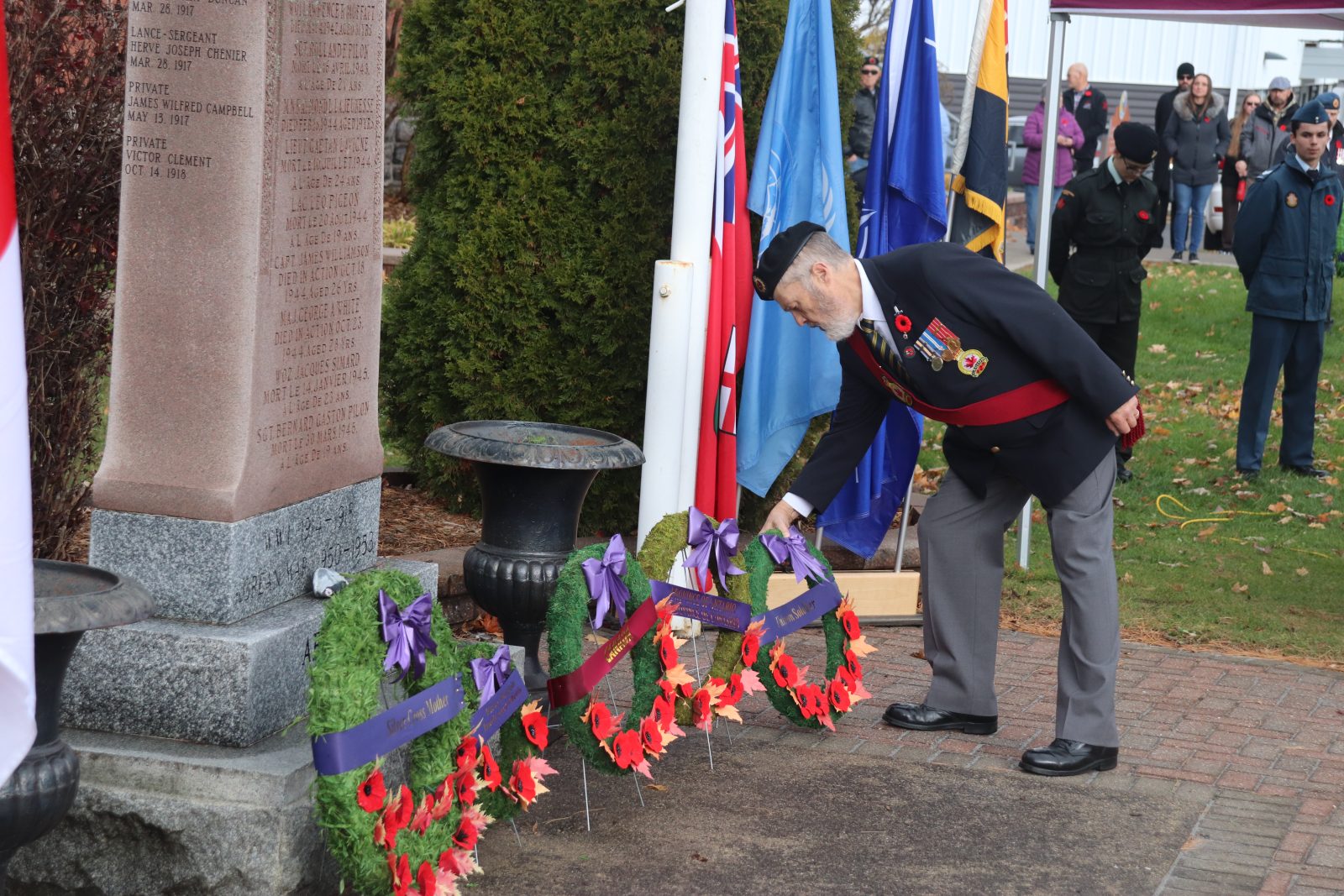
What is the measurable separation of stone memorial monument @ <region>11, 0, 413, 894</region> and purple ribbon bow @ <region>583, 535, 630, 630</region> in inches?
28.6

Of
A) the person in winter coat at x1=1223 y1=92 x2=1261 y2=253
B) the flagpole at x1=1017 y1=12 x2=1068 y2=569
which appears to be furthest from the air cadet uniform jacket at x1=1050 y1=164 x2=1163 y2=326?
the person in winter coat at x1=1223 y1=92 x2=1261 y2=253

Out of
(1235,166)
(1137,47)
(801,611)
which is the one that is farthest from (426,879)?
(1137,47)

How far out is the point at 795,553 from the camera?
4.98m

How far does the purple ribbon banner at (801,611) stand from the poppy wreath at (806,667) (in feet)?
0.10

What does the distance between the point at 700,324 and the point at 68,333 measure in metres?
2.24

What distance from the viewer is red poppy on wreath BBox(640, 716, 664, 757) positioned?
14.0 ft

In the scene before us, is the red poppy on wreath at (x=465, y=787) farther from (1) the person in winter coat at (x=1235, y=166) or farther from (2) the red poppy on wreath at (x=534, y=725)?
(1) the person in winter coat at (x=1235, y=166)

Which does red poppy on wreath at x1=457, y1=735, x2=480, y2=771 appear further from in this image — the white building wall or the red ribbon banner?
the white building wall

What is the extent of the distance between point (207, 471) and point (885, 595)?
11.4 feet

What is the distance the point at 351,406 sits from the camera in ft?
14.6

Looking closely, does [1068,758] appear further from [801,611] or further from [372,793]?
[372,793]

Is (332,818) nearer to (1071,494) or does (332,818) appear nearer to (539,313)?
→ (1071,494)

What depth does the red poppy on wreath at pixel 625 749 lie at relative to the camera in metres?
4.17

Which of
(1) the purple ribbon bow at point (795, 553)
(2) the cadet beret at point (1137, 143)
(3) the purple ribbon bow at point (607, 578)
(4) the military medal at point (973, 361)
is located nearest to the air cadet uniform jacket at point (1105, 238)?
(2) the cadet beret at point (1137, 143)
